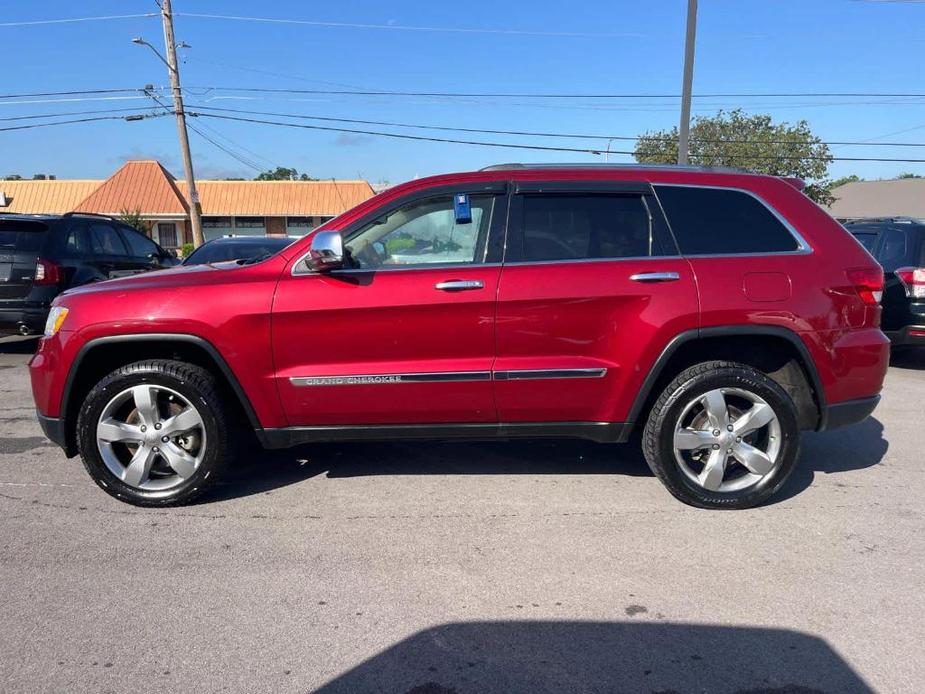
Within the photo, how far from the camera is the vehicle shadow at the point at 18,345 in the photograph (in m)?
9.98

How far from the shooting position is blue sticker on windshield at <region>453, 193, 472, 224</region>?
4.20m

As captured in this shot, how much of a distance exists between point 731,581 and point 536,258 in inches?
Answer: 76.7

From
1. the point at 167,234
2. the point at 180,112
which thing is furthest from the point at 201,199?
the point at 180,112

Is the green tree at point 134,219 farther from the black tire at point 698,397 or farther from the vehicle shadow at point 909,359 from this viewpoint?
the black tire at point 698,397

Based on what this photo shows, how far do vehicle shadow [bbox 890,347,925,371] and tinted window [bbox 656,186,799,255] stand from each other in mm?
5733

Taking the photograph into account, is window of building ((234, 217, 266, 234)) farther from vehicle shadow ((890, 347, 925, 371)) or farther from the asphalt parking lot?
the asphalt parking lot

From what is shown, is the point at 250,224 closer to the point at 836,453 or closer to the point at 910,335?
the point at 910,335

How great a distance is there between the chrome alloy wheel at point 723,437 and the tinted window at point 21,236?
781 cm

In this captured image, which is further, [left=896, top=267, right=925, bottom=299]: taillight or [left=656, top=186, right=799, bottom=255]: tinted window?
[left=896, top=267, right=925, bottom=299]: taillight

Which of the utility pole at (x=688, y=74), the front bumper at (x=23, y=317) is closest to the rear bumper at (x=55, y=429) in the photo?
the front bumper at (x=23, y=317)

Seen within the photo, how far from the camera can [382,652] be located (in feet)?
9.38

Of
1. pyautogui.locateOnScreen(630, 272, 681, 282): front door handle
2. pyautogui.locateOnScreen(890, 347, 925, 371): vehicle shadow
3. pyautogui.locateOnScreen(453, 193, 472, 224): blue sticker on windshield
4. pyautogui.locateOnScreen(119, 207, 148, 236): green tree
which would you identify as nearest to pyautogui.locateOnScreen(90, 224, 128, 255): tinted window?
pyautogui.locateOnScreen(453, 193, 472, 224): blue sticker on windshield

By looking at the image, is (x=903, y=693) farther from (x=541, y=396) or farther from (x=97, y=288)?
(x=97, y=288)

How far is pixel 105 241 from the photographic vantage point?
976 cm
